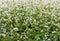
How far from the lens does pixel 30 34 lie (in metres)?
5.40

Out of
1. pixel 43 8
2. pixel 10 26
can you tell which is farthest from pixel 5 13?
pixel 43 8

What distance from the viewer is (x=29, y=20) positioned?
19.4 feet

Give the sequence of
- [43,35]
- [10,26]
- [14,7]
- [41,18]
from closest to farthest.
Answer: [43,35] < [10,26] < [41,18] < [14,7]

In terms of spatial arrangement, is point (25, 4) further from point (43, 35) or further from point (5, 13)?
point (43, 35)

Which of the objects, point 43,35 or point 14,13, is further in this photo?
point 14,13

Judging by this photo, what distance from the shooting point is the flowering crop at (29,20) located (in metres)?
5.38

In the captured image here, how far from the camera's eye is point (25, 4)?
693 cm

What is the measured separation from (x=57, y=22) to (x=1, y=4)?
71.5 inches

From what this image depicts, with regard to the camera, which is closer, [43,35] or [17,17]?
[43,35]

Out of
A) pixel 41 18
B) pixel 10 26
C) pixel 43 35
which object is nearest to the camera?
pixel 43 35

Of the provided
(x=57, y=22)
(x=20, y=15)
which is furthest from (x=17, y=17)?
(x=57, y=22)

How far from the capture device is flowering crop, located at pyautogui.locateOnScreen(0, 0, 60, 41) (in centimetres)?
538

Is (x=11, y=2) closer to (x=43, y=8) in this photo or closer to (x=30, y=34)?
(x=43, y=8)

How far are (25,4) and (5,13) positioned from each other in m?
0.88
